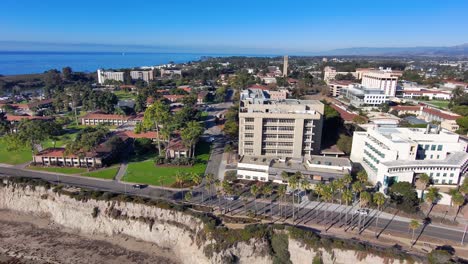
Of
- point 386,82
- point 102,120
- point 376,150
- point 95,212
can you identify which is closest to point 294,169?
point 376,150

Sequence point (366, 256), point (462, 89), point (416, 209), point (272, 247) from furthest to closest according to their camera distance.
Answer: point (462, 89) < point (416, 209) < point (272, 247) < point (366, 256)

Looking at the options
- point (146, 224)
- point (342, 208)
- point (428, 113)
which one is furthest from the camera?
point (428, 113)

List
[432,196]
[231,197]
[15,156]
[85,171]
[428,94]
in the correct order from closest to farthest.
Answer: [432,196], [231,197], [85,171], [15,156], [428,94]

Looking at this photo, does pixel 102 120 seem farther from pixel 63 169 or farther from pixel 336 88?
pixel 336 88

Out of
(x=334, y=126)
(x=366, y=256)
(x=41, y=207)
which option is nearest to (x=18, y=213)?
(x=41, y=207)

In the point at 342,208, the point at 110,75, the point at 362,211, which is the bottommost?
the point at 342,208

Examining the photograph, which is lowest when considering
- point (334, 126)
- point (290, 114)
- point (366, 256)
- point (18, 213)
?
point (18, 213)

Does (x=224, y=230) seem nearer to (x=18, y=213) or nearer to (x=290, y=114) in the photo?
(x=290, y=114)

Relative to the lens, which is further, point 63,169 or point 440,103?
point 440,103
